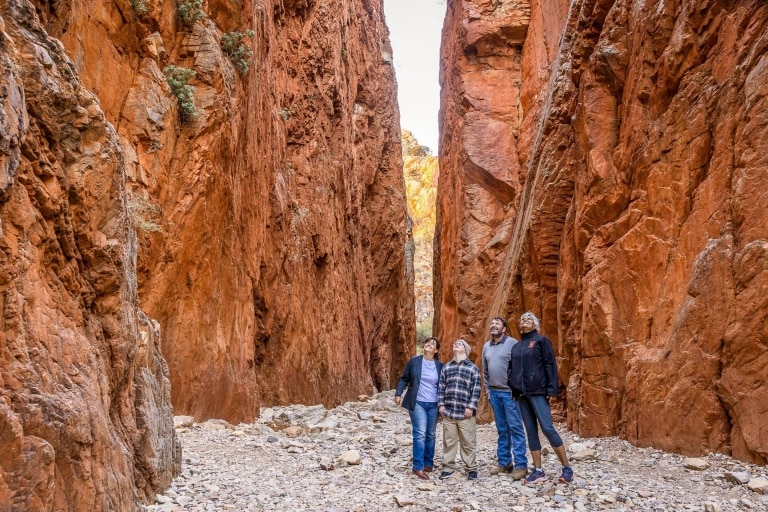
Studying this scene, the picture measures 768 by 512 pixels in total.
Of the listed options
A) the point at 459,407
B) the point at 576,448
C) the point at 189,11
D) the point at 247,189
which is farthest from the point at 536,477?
the point at 189,11

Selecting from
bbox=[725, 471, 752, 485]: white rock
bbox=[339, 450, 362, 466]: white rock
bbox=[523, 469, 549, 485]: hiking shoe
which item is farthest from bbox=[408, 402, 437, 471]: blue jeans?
bbox=[725, 471, 752, 485]: white rock

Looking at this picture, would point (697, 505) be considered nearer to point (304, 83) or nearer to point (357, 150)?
point (304, 83)

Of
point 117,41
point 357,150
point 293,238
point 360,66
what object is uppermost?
point 360,66

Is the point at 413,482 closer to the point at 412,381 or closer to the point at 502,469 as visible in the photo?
the point at 502,469

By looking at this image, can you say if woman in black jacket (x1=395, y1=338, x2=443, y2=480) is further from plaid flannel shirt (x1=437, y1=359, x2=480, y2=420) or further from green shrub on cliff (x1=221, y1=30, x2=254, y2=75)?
green shrub on cliff (x1=221, y1=30, x2=254, y2=75)

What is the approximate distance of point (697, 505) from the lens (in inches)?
195

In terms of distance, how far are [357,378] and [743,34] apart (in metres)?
17.2

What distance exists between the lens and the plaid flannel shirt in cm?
694

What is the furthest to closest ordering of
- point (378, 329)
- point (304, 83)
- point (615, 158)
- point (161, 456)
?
point (378, 329) → point (304, 83) → point (615, 158) → point (161, 456)

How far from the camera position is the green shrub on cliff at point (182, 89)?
32.2 ft

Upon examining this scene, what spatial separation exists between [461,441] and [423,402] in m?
0.63

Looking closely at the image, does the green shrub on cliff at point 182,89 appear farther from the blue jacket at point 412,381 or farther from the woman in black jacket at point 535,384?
the woman in black jacket at point 535,384

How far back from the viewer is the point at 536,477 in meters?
6.13

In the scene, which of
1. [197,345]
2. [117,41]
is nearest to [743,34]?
[117,41]
